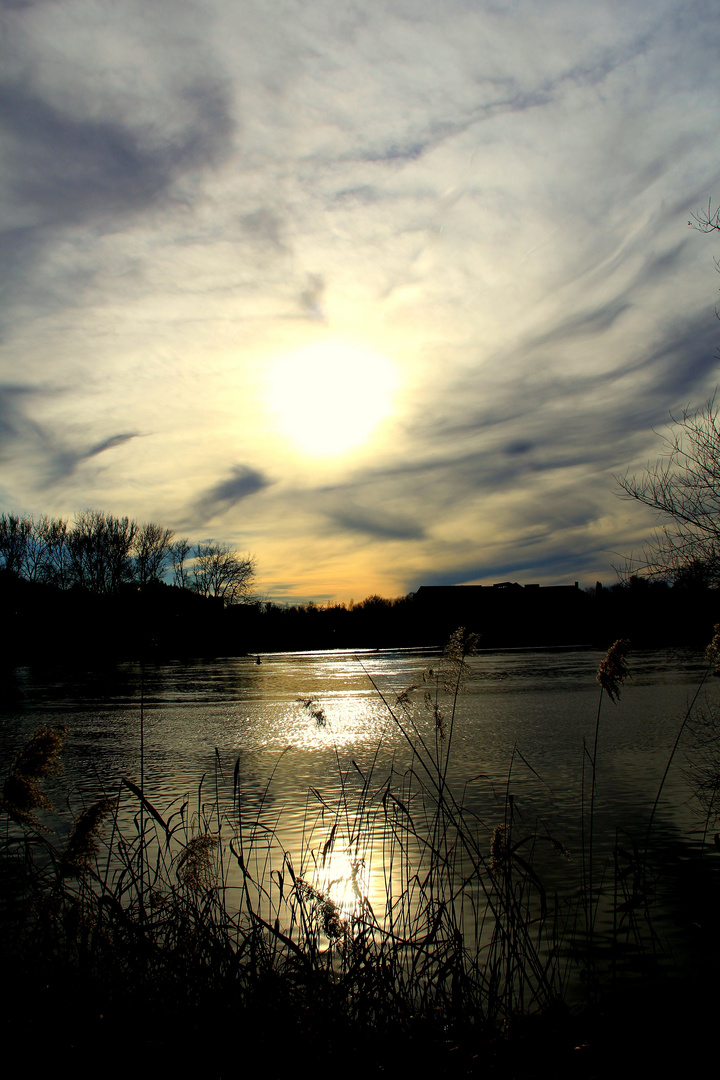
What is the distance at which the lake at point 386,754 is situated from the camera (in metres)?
6.62

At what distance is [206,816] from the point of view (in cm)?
718

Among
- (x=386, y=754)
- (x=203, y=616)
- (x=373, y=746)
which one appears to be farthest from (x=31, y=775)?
(x=203, y=616)

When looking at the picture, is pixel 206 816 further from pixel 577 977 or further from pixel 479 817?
pixel 577 977

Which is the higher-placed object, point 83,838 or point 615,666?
point 615,666

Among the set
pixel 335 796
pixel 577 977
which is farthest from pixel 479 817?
pixel 577 977

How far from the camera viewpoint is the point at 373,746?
42.2 ft

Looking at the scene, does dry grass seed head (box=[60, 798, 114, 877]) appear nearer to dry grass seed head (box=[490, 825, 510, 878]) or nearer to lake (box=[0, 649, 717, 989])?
lake (box=[0, 649, 717, 989])

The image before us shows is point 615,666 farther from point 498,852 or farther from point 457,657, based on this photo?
point 498,852

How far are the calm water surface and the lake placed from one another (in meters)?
0.04

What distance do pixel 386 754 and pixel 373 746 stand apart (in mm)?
1105

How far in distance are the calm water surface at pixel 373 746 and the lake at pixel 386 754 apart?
39 mm

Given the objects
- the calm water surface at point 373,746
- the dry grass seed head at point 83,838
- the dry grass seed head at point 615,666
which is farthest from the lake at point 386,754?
the dry grass seed head at point 615,666

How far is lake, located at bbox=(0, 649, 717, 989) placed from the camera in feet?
21.7

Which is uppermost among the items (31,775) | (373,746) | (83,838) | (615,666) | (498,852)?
(615,666)
